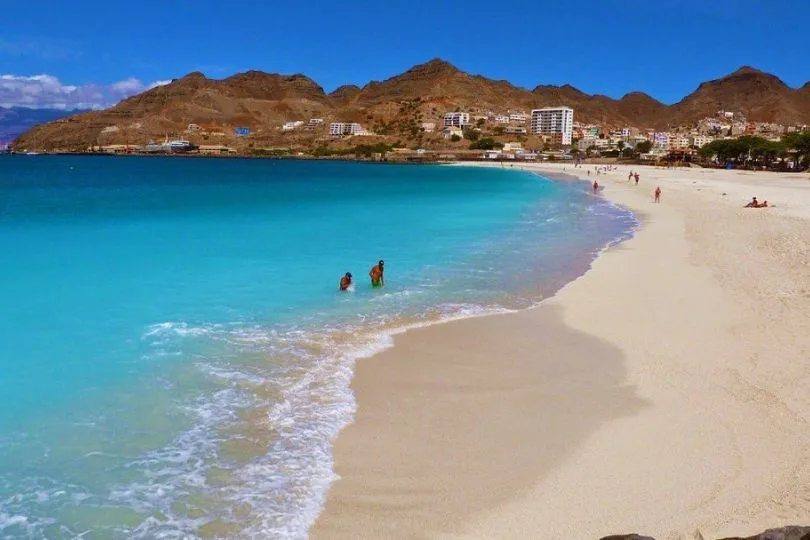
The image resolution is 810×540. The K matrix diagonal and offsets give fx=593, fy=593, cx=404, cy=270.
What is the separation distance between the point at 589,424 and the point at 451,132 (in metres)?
186

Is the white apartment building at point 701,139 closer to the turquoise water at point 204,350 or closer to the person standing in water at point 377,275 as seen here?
the turquoise water at point 204,350

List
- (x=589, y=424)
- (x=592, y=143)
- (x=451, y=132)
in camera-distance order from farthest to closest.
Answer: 1. (x=451, y=132)
2. (x=592, y=143)
3. (x=589, y=424)

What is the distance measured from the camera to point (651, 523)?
Result: 193 inches

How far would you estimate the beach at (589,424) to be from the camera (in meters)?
5.09

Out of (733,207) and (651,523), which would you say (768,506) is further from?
(733,207)

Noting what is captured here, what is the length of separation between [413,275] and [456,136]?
170 meters

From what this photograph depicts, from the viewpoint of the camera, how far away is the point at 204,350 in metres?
9.84

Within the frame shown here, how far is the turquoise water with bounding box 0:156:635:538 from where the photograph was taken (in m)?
5.53

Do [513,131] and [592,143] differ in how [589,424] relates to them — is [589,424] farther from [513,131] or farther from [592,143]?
[513,131]

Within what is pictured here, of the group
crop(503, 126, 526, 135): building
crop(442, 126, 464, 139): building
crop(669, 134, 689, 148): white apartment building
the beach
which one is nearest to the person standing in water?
the beach

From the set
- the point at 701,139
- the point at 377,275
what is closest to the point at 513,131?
the point at 701,139

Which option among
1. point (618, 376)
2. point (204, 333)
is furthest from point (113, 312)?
point (618, 376)

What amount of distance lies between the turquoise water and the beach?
74cm

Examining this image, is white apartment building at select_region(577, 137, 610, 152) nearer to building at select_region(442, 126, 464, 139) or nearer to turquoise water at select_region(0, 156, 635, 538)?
building at select_region(442, 126, 464, 139)
